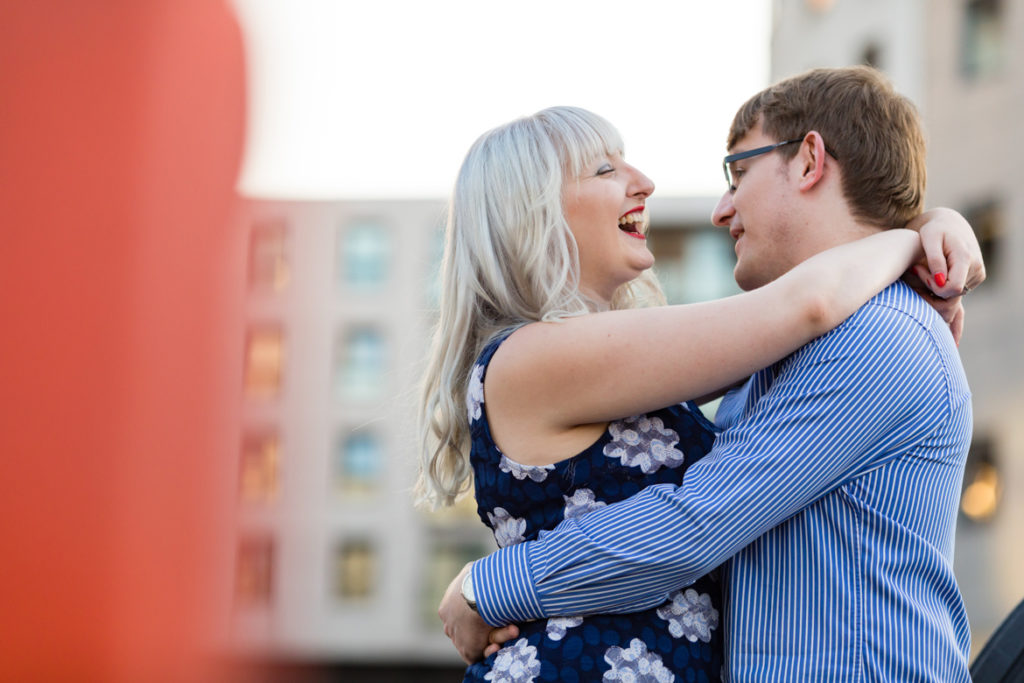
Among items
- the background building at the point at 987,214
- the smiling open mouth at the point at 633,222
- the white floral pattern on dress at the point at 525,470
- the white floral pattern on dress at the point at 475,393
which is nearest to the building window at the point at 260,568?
the background building at the point at 987,214

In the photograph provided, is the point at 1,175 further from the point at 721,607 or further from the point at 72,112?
the point at 721,607

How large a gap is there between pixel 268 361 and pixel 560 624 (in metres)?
37.4

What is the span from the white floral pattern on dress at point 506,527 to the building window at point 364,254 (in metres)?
36.4

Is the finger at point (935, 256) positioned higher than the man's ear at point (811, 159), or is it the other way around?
the man's ear at point (811, 159)

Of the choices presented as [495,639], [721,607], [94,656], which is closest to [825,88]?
[721,607]

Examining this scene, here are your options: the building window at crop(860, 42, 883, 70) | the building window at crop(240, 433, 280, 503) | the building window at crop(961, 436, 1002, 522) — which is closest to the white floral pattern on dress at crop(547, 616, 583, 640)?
the building window at crop(961, 436, 1002, 522)

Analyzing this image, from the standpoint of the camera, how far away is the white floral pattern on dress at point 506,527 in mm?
2246

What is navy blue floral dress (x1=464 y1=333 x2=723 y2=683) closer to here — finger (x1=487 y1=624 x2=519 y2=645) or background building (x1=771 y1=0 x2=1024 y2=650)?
finger (x1=487 y1=624 x2=519 y2=645)

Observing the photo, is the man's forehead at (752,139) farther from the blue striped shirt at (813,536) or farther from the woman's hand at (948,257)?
the blue striped shirt at (813,536)

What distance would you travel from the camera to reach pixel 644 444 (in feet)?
7.25

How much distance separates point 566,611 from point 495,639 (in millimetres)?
184

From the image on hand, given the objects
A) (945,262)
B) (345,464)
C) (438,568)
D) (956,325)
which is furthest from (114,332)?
(438,568)

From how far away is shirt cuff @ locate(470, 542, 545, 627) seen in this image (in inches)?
82.7

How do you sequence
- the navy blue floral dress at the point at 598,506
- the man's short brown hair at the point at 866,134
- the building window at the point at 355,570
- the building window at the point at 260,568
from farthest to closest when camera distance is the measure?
1. the building window at the point at 355,570
2. the building window at the point at 260,568
3. the man's short brown hair at the point at 866,134
4. the navy blue floral dress at the point at 598,506
